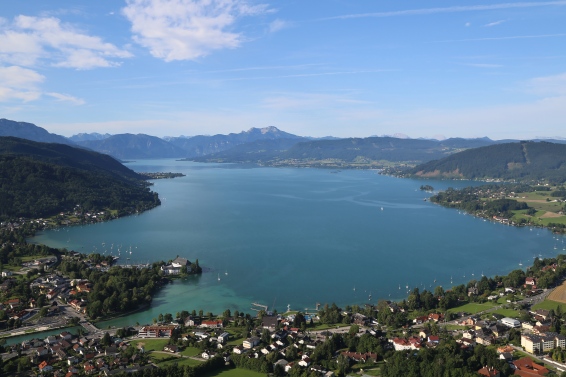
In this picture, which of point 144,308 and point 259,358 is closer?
point 259,358

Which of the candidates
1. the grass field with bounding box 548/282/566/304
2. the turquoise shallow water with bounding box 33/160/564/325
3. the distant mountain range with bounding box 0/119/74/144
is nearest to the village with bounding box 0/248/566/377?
the grass field with bounding box 548/282/566/304

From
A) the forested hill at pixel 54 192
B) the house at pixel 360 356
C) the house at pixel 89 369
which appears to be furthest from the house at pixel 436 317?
the forested hill at pixel 54 192

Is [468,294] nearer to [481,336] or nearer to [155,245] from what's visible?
[481,336]

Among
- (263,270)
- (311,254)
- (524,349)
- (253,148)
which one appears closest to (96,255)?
(263,270)

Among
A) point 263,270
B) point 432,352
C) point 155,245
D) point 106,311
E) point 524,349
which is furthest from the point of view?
point 155,245

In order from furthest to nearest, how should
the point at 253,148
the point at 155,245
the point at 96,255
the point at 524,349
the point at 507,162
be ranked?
1. the point at 253,148
2. the point at 507,162
3. the point at 155,245
4. the point at 96,255
5. the point at 524,349

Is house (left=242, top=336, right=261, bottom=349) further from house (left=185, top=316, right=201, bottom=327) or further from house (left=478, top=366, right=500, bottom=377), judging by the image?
house (left=478, top=366, right=500, bottom=377)
